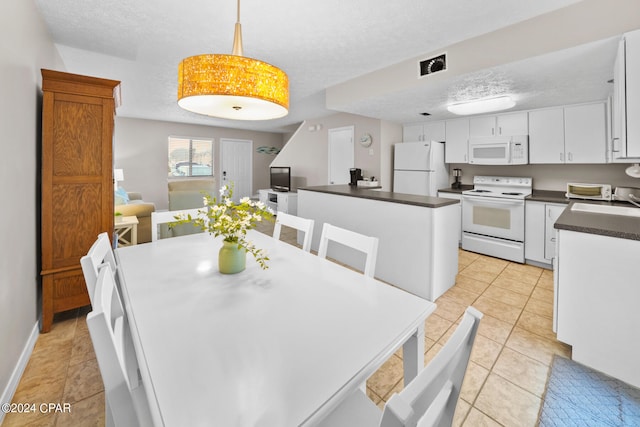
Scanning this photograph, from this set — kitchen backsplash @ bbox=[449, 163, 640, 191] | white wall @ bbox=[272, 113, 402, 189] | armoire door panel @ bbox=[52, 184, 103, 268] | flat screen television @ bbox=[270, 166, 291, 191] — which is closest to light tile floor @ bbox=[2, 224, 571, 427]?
armoire door panel @ bbox=[52, 184, 103, 268]

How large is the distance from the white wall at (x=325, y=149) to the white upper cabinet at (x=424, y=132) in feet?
0.49

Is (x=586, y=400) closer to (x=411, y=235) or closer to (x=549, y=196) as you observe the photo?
(x=411, y=235)

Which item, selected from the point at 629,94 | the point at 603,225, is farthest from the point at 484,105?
the point at 603,225

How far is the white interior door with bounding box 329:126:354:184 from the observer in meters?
5.64

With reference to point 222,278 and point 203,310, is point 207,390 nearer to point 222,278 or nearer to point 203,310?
point 203,310

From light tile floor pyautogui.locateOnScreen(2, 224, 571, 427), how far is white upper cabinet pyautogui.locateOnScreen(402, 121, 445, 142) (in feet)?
9.40

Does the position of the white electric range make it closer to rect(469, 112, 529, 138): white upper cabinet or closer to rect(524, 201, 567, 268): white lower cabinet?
rect(524, 201, 567, 268): white lower cabinet

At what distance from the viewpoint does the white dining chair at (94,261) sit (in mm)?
1087

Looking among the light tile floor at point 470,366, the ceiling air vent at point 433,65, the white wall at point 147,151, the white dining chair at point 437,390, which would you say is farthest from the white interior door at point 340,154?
the white dining chair at point 437,390

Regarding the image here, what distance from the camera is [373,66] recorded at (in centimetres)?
319

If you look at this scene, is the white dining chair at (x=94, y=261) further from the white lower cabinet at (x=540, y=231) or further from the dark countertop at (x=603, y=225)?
the white lower cabinet at (x=540, y=231)

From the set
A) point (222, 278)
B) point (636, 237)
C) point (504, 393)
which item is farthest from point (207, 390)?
point (636, 237)

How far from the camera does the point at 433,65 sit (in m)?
2.82

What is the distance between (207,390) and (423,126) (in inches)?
202
